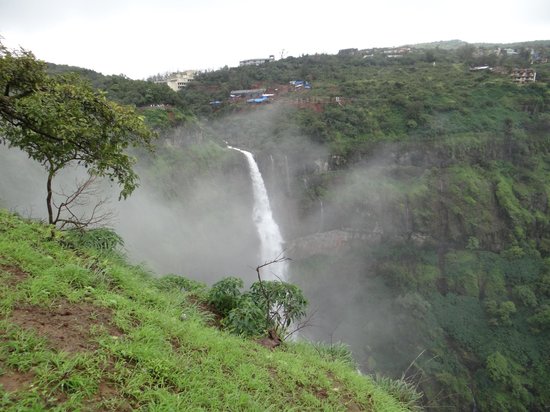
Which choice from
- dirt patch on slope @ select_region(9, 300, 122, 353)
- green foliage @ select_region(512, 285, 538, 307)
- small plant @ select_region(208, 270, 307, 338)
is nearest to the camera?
dirt patch on slope @ select_region(9, 300, 122, 353)

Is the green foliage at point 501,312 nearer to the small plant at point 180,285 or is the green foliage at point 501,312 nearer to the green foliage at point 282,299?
the green foliage at point 282,299

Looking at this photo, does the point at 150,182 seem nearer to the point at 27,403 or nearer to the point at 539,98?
the point at 27,403

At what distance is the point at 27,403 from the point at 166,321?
150cm

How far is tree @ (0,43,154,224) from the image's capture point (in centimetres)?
438

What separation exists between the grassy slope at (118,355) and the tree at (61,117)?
121 centimetres

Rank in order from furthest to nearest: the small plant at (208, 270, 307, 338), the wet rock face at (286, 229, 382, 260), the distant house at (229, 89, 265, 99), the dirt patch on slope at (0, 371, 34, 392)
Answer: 1. the distant house at (229, 89, 265, 99)
2. the wet rock face at (286, 229, 382, 260)
3. the small plant at (208, 270, 307, 338)
4. the dirt patch on slope at (0, 371, 34, 392)

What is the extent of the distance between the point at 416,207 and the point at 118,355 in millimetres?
28494

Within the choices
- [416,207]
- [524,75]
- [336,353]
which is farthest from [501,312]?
[524,75]

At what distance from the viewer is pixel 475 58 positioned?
5703 centimetres

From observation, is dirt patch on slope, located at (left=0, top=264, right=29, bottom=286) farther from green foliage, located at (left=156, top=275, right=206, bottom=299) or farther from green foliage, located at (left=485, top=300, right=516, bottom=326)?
green foliage, located at (left=485, top=300, right=516, bottom=326)

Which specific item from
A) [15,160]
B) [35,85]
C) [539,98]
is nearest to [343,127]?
[539,98]

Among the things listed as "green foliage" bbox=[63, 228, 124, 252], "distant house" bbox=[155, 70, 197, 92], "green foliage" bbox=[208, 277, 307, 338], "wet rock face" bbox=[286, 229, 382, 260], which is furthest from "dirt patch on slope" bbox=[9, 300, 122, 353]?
"distant house" bbox=[155, 70, 197, 92]

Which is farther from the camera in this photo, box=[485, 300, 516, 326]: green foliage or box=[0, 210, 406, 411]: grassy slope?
box=[485, 300, 516, 326]: green foliage

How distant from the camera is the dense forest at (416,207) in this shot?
71.7ft
